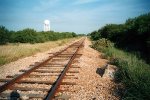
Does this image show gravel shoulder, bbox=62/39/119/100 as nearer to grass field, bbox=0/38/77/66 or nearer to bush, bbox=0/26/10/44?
grass field, bbox=0/38/77/66

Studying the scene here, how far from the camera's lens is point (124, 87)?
7.15m

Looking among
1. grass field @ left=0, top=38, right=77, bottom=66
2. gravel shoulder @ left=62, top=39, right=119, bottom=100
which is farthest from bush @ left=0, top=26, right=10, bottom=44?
gravel shoulder @ left=62, top=39, right=119, bottom=100

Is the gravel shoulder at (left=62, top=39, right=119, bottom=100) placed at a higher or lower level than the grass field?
higher

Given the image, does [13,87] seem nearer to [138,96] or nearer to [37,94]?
[37,94]

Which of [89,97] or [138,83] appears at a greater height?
[138,83]

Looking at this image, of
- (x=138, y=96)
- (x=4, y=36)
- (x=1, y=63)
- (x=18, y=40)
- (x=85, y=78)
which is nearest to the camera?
(x=138, y=96)

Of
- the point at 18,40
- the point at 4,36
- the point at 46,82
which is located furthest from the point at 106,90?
the point at 18,40

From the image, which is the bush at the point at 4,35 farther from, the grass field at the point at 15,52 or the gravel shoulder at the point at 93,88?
the gravel shoulder at the point at 93,88

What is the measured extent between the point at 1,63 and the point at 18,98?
759 cm

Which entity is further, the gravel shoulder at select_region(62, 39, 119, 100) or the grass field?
the grass field

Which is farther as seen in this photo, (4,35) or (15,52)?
(4,35)

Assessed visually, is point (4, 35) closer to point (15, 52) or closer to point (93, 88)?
point (15, 52)

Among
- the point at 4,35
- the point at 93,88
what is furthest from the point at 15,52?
Answer: the point at 4,35

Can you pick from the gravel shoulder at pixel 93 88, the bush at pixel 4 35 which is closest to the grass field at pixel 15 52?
the gravel shoulder at pixel 93 88
